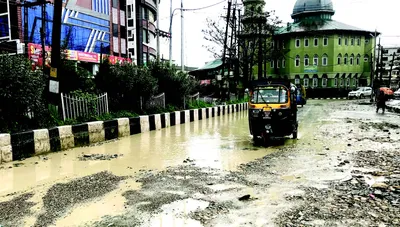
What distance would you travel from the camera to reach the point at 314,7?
208 ft

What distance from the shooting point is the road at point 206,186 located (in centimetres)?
409

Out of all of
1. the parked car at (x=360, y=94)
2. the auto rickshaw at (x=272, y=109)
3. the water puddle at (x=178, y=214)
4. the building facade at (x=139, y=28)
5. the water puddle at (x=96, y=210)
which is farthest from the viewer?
the parked car at (x=360, y=94)

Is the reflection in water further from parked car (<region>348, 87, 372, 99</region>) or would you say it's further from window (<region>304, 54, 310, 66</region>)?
window (<region>304, 54, 310, 66</region>)

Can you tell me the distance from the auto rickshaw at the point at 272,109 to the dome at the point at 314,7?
2303 inches

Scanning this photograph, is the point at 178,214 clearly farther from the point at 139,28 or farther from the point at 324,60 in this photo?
the point at 324,60

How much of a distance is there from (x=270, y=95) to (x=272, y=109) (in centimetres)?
67

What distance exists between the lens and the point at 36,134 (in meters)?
8.09

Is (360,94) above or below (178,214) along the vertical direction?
above

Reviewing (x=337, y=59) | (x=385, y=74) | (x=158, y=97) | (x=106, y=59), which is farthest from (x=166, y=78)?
(x=385, y=74)

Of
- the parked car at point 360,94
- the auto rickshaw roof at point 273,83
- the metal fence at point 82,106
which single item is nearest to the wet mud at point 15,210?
the metal fence at point 82,106

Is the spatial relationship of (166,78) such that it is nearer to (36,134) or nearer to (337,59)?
(36,134)

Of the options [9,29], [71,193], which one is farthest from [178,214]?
[9,29]

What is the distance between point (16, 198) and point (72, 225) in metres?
1.55

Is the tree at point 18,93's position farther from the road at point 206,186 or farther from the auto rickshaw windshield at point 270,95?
the auto rickshaw windshield at point 270,95
